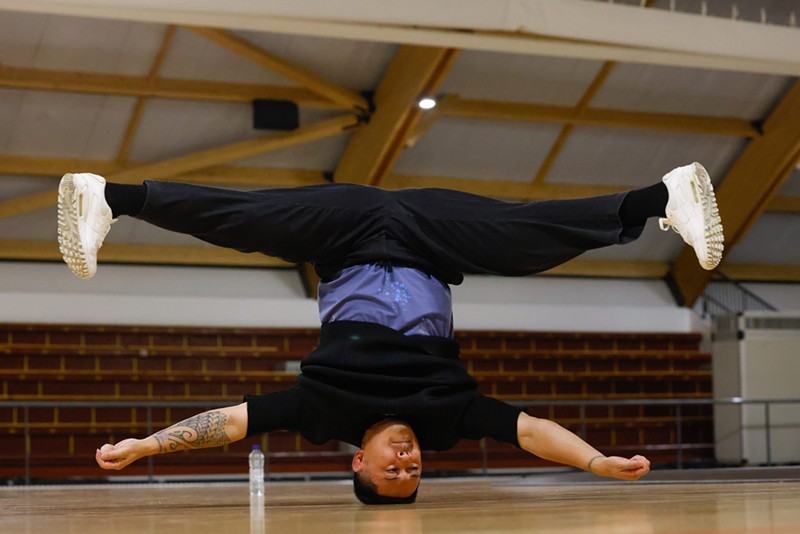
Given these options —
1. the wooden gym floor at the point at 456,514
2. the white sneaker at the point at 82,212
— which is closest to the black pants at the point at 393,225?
the white sneaker at the point at 82,212

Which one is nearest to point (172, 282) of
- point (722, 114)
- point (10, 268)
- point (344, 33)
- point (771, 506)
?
point (10, 268)

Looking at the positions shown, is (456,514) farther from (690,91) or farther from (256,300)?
(690,91)

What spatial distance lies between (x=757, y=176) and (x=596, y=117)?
2.01m

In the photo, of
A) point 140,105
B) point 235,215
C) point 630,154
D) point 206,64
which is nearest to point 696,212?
point 235,215

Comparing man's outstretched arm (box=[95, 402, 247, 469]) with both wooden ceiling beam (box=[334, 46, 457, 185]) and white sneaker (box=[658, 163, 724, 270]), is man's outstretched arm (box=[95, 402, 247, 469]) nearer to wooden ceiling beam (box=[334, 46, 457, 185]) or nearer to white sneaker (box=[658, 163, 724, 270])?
white sneaker (box=[658, 163, 724, 270])

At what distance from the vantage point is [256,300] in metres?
10.8

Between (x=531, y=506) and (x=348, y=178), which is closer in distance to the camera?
(x=531, y=506)

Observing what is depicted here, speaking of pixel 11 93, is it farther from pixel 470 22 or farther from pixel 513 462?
pixel 513 462

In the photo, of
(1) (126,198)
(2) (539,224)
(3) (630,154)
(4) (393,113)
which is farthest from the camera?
(3) (630,154)

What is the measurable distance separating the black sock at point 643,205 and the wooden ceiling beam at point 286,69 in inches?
233

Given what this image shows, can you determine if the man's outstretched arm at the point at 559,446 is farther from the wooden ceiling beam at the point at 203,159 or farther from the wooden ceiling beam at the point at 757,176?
the wooden ceiling beam at the point at 757,176

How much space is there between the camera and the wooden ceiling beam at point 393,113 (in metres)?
9.21

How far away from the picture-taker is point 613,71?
34.2 ft

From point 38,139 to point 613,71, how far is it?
17.7ft
